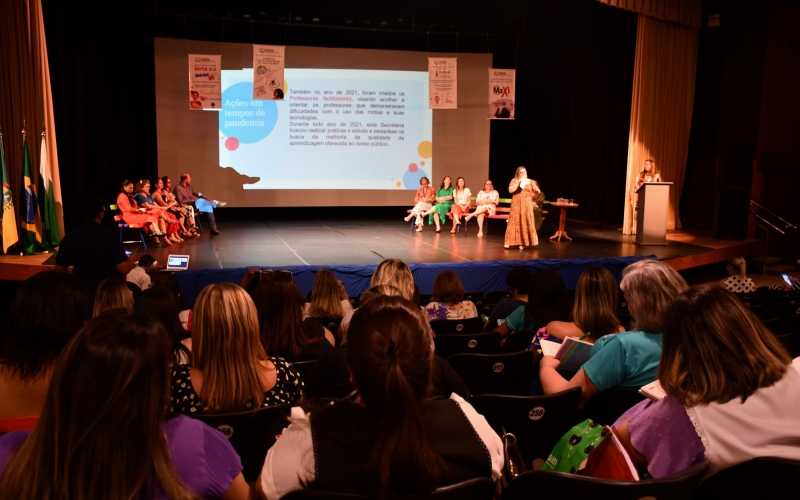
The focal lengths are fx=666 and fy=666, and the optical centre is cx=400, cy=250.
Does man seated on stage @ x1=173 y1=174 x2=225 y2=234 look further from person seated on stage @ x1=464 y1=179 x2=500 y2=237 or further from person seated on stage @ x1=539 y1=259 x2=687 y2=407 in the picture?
person seated on stage @ x1=539 y1=259 x2=687 y2=407

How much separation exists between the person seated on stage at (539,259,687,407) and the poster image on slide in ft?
32.9

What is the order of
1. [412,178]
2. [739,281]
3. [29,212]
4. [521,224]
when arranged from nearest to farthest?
1. [739,281]
2. [29,212]
3. [521,224]
4. [412,178]

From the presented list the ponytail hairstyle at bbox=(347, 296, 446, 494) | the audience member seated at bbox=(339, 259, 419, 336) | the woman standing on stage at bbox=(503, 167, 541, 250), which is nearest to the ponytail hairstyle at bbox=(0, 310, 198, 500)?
the ponytail hairstyle at bbox=(347, 296, 446, 494)

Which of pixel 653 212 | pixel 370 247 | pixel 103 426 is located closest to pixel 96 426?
pixel 103 426

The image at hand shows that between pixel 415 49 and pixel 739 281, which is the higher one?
pixel 415 49

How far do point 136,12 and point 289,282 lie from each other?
1005cm

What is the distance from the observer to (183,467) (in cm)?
130

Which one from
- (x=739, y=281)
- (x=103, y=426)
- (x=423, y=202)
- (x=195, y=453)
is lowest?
(x=739, y=281)

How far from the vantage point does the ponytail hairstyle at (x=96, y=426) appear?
45.5 inches

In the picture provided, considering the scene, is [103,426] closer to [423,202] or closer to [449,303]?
[449,303]

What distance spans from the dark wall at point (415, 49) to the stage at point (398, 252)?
7.54ft

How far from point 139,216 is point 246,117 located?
347 centimetres

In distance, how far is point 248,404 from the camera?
2193mm

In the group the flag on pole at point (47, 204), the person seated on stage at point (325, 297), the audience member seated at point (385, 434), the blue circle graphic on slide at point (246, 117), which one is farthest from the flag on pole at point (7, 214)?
the audience member seated at point (385, 434)
